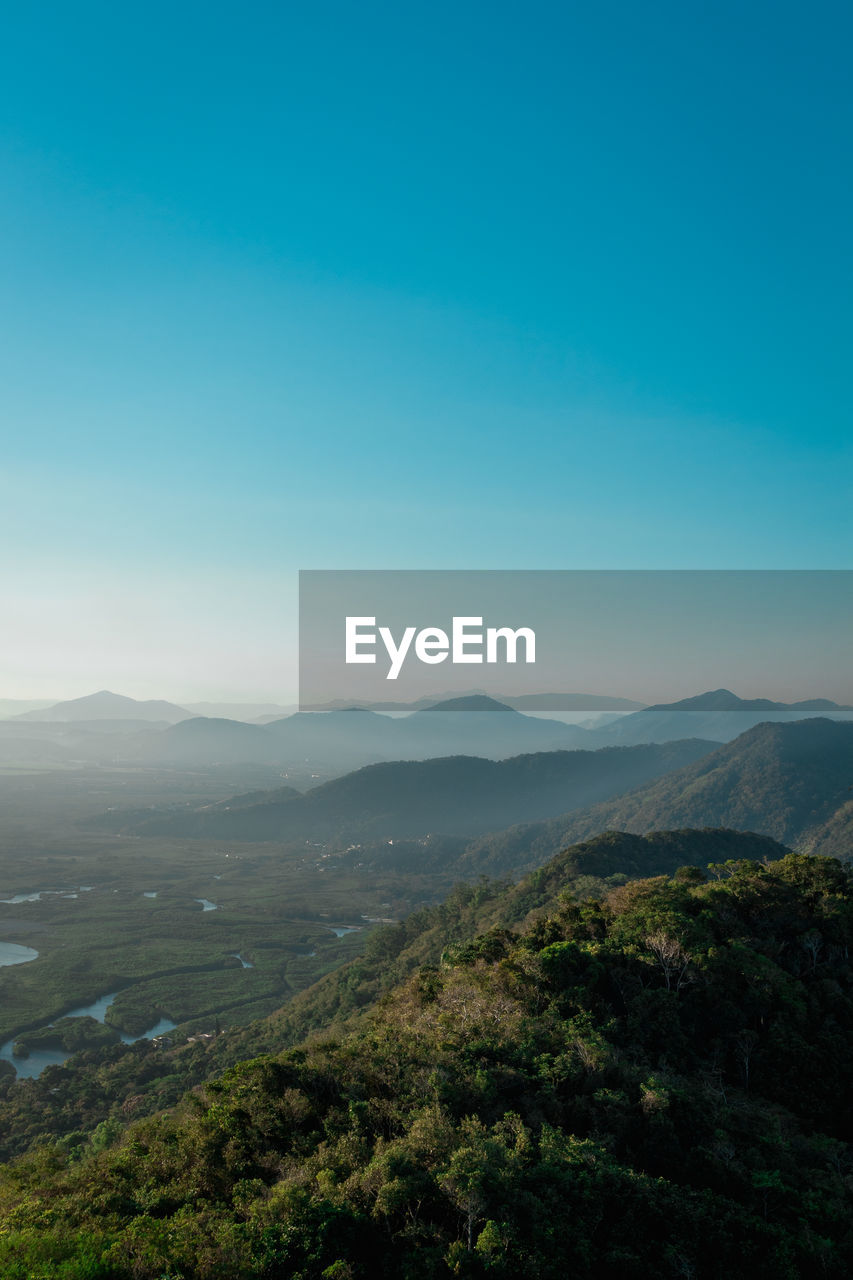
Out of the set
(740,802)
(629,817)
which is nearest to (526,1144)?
(629,817)

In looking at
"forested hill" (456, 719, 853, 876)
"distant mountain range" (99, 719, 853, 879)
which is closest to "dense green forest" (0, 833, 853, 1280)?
"distant mountain range" (99, 719, 853, 879)

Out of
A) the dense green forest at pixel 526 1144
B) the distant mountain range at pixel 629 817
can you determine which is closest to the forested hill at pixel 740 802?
the distant mountain range at pixel 629 817

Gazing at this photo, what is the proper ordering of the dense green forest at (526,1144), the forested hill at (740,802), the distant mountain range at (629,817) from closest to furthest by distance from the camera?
the dense green forest at (526,1144), the forested hill at (740,802), the distant mountain range at (629,817)

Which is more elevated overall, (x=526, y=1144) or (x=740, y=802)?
(x=526, y=1144)

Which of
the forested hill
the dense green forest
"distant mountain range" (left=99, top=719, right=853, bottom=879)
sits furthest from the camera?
"distant mountain range" (left=99, top=719, right=853, bottom=879)

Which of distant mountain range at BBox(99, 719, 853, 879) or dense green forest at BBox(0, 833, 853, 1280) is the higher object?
dense green forest at BBox(0, 833, 853, 1280)

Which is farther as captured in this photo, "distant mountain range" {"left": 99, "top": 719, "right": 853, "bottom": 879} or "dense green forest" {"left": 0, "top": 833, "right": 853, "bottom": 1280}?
"distant mountain range" {"left": 99, "top": 719, "right": 853, "bottom": 879}

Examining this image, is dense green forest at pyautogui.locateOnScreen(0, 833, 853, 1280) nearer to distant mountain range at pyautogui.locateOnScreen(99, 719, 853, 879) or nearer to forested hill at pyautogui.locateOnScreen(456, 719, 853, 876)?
distant mountain range at pyautogui.locateOnScreen(99, 719, 853, 879)

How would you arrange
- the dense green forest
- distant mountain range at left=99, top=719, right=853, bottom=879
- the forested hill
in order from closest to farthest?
the dense green forest < the forested hill < distant mountain range at left=99, top=719, right=853, bottom=879

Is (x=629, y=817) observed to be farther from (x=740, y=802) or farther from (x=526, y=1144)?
(x=526, y=1144)

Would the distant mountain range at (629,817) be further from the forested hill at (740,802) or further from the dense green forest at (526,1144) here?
the dense green forest at (526,1144)
